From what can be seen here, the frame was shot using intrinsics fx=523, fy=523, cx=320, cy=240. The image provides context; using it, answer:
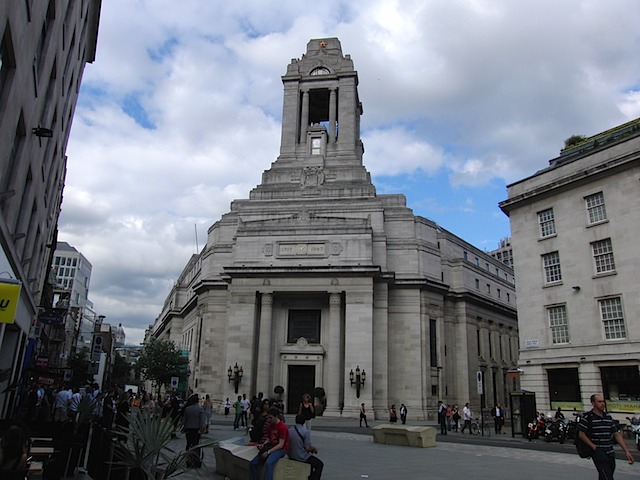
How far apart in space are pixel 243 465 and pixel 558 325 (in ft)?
82.9

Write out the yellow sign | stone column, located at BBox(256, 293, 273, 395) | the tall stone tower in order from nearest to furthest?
1. the yellow sign
2. stone column, located at BBox(256, 293, 273, 395)
3. the tall stone tower

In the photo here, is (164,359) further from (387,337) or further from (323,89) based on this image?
(323,89)

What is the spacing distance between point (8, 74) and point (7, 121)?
110cm

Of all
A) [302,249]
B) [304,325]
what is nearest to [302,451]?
[302,249]

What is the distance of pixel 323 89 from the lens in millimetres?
59750

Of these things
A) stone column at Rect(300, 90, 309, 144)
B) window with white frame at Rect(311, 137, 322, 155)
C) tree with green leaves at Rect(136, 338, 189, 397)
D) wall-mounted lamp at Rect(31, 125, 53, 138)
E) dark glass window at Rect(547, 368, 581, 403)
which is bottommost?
dark glass window at Rect(547, 368, 581, 403)

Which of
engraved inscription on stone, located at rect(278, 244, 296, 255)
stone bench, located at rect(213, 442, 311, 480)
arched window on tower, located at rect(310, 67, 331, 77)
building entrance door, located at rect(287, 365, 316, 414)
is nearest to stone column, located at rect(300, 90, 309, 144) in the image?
arched window on tower, located at rect(310, 67, 331, 77)

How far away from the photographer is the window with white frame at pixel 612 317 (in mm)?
27938

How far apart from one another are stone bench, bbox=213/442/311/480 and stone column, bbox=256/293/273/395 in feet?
93.3

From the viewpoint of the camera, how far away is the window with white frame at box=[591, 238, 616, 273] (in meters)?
29.2

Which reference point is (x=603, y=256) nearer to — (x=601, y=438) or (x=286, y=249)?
(x=601, y=438)

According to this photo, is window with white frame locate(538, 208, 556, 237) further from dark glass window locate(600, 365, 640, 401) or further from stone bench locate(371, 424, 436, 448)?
stone bench locate(371, 424, 436, 448)

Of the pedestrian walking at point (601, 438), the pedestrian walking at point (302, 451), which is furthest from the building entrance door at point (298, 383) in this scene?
the pedestrian walking at point (601, 438)

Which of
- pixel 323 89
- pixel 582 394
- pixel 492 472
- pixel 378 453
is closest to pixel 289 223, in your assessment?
pixel 323 89
